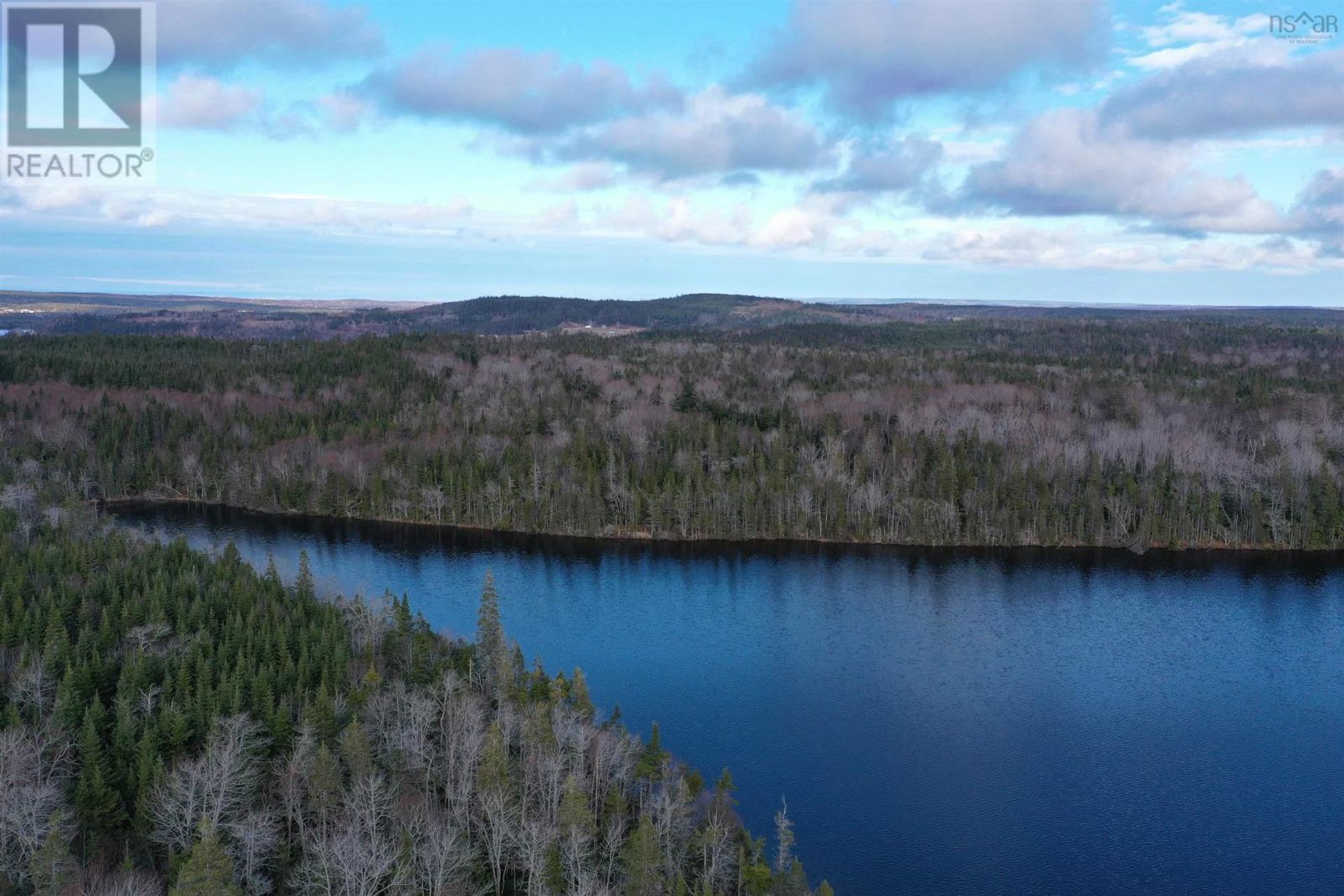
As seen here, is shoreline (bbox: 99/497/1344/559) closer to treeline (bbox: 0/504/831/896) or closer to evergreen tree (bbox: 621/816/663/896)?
treeline (bbox: 0/504/831/896)

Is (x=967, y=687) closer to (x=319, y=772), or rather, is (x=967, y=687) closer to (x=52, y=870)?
(x=319, y=772)

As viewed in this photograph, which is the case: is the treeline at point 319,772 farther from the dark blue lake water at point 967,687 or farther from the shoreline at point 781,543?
the shoreline at point 781,543

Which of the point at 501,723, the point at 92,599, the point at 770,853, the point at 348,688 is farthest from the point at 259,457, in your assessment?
the point at 770,853

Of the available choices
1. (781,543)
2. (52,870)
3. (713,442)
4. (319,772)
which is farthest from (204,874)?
(713,442)

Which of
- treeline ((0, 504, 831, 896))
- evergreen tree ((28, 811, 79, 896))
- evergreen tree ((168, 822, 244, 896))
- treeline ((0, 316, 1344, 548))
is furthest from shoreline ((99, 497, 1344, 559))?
evergreen tree ((168, 822, 244, 896))

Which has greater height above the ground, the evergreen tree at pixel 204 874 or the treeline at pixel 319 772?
the evergreen tree at pixel 204 874

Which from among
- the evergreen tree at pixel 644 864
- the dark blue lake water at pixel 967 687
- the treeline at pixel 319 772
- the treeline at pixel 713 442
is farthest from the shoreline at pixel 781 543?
the evergreen tree at pixel 644 864
